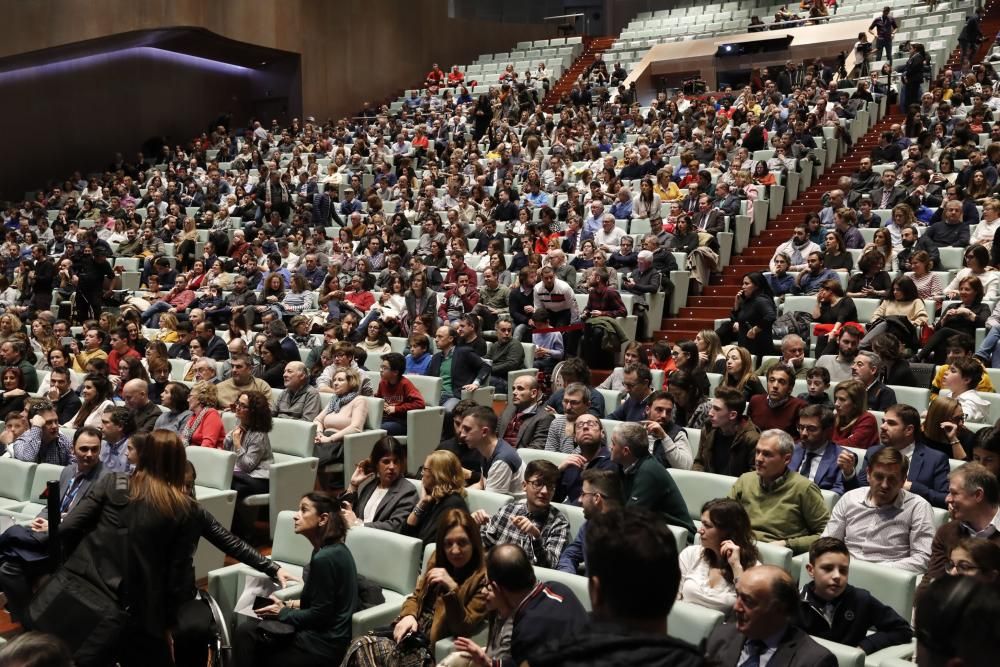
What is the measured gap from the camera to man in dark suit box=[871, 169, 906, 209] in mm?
8617

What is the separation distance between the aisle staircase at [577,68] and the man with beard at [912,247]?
28.8ft

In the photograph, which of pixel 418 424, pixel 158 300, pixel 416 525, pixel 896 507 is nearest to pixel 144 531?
pixel 416 525

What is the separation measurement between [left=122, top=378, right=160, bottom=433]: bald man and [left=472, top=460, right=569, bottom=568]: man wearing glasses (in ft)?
8.25

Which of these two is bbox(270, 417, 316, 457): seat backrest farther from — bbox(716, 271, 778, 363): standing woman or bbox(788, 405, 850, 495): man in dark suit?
bbox(716, 271, 778, 363): standing woman

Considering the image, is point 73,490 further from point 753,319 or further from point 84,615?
point 753,319

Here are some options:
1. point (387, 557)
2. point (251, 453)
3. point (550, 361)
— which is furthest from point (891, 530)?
point (550, 361)

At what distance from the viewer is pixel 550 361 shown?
6949 millimetres

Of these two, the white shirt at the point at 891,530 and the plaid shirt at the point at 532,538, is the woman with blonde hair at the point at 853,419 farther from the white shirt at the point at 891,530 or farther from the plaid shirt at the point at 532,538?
the plaid shirt at the point at 532,538

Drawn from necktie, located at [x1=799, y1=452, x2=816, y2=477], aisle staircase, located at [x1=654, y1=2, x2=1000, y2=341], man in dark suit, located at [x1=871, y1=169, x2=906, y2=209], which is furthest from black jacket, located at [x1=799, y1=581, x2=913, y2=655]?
man in dark suit, located at [x1=871, y1=169, x2=906, y2=209]

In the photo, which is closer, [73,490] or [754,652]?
[754,652]

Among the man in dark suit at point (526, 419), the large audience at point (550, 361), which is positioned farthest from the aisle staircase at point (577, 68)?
the man in dark suit at point (526, 419)

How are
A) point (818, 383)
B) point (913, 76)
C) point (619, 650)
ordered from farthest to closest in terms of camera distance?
1. point (913, 76)
2. point (818, 383)
3. point (619, 650)

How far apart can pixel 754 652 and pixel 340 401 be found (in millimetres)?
3538

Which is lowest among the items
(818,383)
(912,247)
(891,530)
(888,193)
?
(891,530)
